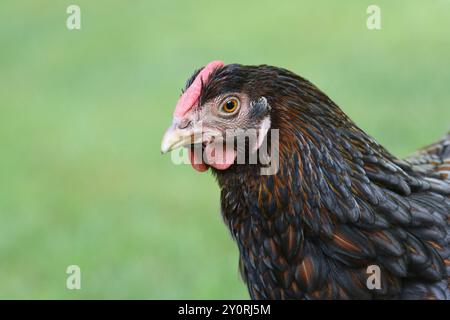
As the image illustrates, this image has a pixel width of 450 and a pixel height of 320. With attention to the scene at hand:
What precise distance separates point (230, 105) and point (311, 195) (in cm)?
43

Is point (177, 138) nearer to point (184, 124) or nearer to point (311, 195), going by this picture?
point (184, 124)

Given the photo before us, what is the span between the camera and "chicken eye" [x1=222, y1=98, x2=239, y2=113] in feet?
8.00

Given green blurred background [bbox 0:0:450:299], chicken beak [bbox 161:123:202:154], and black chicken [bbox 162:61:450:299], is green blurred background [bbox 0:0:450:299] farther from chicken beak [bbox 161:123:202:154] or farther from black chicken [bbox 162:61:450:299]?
chicken beak [bbox 161:123:202:154]

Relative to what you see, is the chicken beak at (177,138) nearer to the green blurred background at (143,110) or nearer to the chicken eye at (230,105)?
the chicken eye at (230,105)

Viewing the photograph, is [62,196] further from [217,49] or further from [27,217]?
[217,49]

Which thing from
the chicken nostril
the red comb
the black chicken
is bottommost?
the black chicken

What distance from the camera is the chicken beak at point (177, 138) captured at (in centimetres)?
242

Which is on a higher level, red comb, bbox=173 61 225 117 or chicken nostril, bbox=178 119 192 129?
red comb, bbox=173 61 225 117

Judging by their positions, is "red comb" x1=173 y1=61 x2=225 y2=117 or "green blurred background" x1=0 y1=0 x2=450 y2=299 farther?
"green blurred background" x1=0 y1=0 x2=450 y2=299

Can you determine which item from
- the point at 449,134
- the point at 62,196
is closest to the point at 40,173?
the point at 62,196

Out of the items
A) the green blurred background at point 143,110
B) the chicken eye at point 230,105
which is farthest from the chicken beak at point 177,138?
the green blurred background at point 143,110

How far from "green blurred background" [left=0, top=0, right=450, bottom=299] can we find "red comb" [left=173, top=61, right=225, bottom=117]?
7.03 feet

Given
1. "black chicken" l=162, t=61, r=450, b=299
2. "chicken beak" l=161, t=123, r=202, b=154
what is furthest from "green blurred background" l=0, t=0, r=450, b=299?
"chicken beak" l=161, t=123, r=202, b=154

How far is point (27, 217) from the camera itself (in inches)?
211
